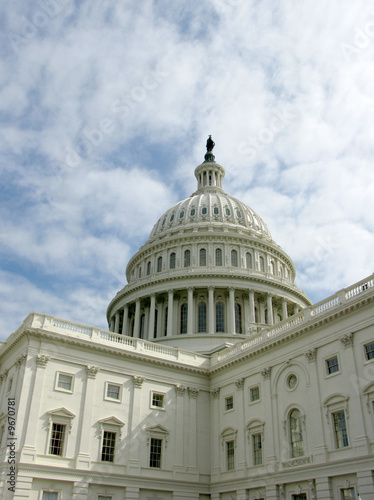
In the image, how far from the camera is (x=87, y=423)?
39.9 m

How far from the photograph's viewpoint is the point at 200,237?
239ft

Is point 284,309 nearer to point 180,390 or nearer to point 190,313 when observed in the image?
point 190,313

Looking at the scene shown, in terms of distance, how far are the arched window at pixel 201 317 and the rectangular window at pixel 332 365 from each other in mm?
29601

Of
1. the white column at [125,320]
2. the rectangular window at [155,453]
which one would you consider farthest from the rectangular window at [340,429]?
the white column at [125,320]

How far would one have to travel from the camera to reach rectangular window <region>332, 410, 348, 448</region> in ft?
109

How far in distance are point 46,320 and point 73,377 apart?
5.07 m

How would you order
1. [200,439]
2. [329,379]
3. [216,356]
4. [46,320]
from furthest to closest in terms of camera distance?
[216,356] → [200,439] → [46,320] → [329,379]

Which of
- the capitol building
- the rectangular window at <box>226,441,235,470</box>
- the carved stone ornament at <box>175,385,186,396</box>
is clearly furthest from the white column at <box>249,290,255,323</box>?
the rectangular window at <box>226,441,235,470</box>

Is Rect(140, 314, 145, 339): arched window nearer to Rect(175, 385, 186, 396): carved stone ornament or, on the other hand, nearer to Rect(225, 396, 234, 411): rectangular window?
Rect(175, 385, 186, 396): carved stone ornament

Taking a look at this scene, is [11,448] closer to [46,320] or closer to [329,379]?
[46,320]

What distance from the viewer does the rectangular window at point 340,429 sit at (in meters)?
33.1

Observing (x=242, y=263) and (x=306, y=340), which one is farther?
(x=242, y=263)

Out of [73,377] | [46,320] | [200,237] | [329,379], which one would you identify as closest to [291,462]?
[329,379]

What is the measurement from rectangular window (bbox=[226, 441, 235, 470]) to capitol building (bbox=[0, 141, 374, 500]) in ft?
0.39
